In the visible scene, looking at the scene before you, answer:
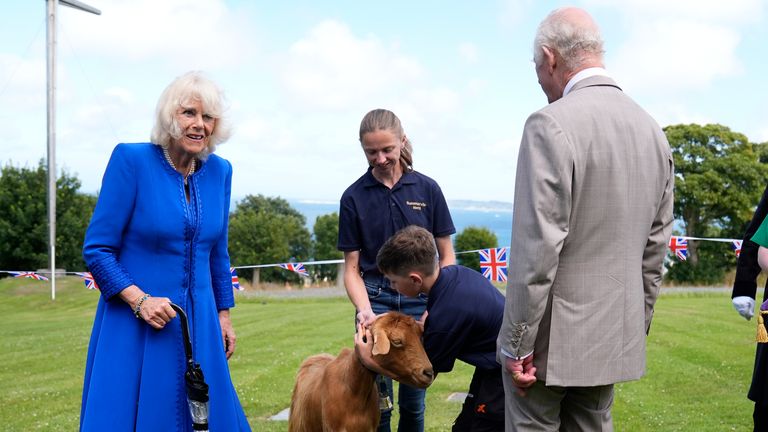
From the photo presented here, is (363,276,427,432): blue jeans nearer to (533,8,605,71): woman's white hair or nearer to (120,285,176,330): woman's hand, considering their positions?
(120,285,176,330): woman's hand

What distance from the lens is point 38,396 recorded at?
381 inches

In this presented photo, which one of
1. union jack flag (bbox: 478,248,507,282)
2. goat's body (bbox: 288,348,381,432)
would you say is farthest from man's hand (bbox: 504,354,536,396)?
union jack flag (bbox: 478,248,507,282)

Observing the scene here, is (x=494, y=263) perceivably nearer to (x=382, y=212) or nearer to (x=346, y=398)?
(x=382, y=212)

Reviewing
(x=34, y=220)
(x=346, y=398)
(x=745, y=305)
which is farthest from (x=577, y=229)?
(x=34, y=220)

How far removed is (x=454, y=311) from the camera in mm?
4066

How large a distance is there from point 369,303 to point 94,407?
6.26ft

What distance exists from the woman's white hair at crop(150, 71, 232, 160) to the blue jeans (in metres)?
1.63

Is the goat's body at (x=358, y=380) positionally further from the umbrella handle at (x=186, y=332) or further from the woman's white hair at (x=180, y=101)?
the woman's white hair at (x=180, y=101)

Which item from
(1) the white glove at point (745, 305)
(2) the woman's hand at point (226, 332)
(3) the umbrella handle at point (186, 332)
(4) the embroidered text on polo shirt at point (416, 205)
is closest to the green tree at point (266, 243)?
(4) the embroidered text on polo shirt at point (416, 205)

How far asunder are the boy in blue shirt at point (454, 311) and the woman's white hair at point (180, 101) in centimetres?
120

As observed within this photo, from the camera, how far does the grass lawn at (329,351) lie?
815 cm

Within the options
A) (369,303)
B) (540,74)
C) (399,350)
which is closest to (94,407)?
(399,350)

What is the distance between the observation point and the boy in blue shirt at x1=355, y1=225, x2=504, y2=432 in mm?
4086

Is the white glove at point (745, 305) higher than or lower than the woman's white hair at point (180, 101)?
lower
